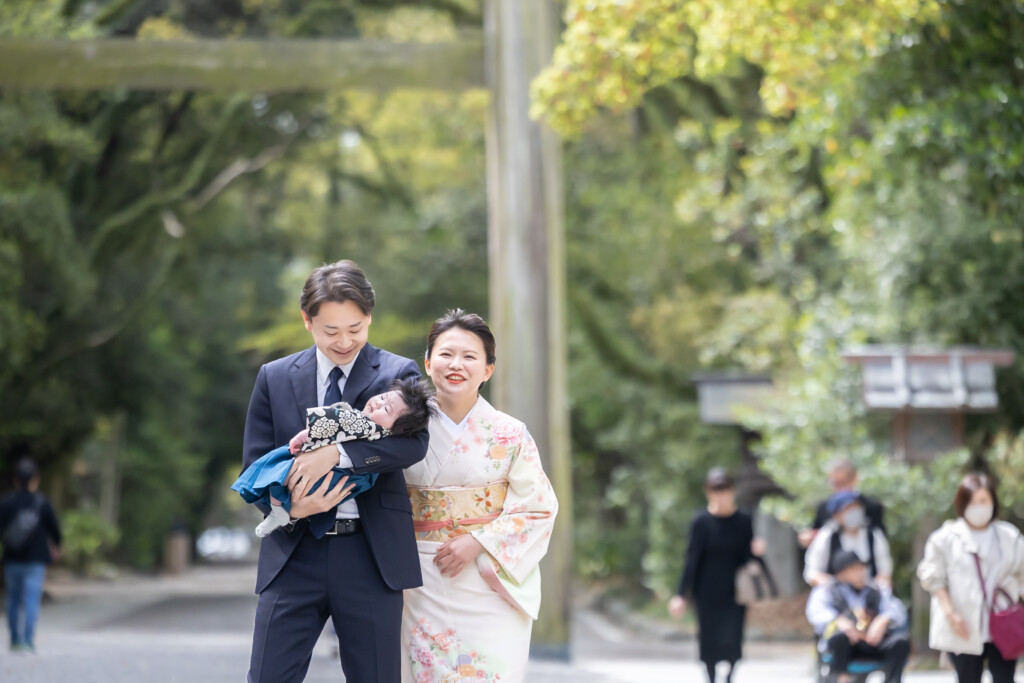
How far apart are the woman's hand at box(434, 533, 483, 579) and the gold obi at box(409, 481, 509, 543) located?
0.19ft

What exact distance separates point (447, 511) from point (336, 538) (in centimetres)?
43

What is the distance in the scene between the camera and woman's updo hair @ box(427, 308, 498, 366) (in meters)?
3.99

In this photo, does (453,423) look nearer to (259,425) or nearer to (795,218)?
(259,425)

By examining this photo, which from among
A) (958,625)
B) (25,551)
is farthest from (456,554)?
(25,551)

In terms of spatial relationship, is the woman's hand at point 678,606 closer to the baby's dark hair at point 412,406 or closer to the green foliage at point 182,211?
the baby's dark hair at point 412,406

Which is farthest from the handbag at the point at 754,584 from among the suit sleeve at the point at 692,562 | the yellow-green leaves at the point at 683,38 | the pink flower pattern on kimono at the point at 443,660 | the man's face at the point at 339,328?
the man's face at the point at 339,328

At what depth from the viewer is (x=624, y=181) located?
59.8ft

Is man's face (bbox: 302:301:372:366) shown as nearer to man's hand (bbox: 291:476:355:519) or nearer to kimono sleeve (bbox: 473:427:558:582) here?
man's hand (bbox: 291:476:355:519)

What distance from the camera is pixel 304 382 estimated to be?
379 cm

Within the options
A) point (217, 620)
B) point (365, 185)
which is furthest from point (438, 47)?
point (365, 185)

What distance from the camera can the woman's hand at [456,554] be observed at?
3.85 m

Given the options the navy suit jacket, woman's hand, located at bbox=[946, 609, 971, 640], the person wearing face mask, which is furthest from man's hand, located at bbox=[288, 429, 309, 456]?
the person wearing face mask

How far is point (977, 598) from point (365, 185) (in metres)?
16.3

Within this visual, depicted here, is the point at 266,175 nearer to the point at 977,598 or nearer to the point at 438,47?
the point at 438,47
